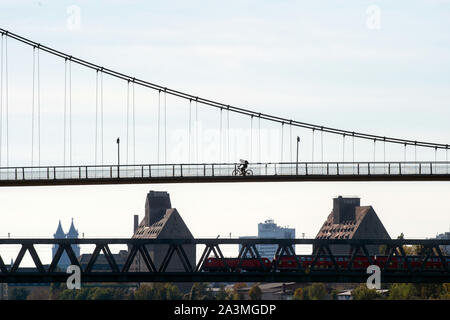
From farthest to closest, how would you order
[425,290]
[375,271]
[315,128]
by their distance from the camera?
[425,290], [315,128], [375,271]

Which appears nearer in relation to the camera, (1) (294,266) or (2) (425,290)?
(1) (294,266)

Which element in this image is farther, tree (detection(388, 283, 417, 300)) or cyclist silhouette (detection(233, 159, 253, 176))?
tree (detection(388, 283, 417, 300))

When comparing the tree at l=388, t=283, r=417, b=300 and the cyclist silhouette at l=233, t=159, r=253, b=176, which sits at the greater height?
the cyclist silhouette at l=233, t=159, r=253, b=176

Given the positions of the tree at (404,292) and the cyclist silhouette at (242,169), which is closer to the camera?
the cyclist silhouette at (242,169)

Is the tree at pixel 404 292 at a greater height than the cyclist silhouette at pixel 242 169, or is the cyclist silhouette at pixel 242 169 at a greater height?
the cyclist silhouette at pixel 242 169

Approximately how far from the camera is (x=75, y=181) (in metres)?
103

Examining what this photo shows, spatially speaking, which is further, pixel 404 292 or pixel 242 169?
pixel 404 292

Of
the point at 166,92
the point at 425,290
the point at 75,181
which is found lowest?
the point at 425,290
